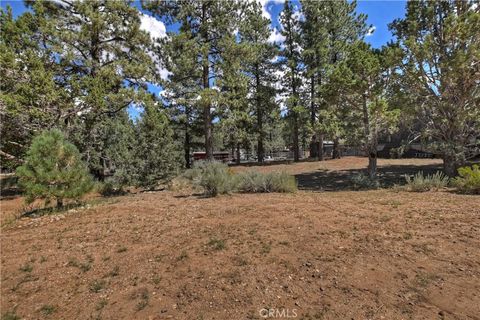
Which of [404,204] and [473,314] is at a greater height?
[404,204]

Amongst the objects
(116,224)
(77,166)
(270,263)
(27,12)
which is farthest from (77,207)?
(27,12)

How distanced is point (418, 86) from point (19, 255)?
1294 cm

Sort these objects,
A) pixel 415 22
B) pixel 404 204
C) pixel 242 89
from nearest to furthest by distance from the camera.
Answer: pixel 404 204
pixel 415 22
pixel 242 89

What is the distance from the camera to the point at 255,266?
339 centimetres

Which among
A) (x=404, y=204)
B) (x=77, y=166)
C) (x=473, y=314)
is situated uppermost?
(x=77, y=166)

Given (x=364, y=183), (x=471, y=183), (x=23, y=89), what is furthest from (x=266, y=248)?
(x=23, y=89)

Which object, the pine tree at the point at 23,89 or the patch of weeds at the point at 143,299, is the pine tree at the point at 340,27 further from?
the patch of weeds at the point at 143,299

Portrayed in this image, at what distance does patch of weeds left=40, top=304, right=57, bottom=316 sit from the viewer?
2792 mm

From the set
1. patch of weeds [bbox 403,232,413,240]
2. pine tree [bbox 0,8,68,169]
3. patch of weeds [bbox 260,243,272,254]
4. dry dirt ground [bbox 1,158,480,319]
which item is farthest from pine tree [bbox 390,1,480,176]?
pine tree [bbox 0,8,68,169]

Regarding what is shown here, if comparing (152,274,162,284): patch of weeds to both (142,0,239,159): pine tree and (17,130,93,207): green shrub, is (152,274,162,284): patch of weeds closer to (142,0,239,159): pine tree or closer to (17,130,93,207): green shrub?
(17,130,93,207): green shrub

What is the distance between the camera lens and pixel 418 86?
10.7 m

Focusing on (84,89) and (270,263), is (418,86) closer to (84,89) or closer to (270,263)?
(270,263)

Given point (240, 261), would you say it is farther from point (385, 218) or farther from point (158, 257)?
point (385, 218)

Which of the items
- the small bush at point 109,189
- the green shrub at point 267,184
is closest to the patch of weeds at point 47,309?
the green shrub at point 267,184
